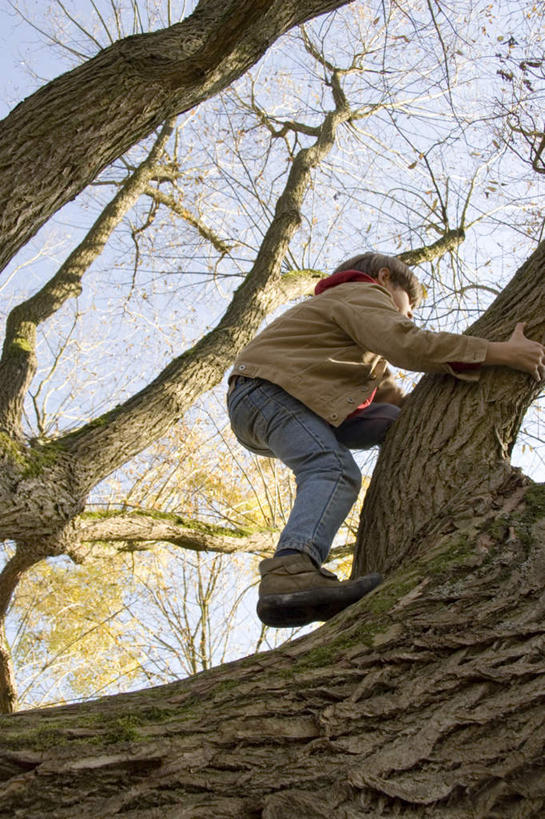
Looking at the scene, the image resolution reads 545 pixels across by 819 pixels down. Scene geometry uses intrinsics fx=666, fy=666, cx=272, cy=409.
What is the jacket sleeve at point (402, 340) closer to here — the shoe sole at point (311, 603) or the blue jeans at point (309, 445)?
the blue jeans at point (309, 445)

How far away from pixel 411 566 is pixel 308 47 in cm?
710

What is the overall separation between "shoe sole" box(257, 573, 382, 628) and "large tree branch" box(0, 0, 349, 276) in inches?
61.4

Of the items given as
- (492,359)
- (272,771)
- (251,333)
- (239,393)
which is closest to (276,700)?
(272,771)

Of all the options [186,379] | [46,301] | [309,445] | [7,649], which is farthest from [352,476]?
[7,649]

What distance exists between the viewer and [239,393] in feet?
8.84

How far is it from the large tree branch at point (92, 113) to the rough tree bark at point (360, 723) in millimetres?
1747

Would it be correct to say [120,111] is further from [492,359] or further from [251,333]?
[251,333]

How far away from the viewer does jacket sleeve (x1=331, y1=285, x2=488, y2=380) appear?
2176 millimetres

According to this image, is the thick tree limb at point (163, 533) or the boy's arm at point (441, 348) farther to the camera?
the thick tree limb at point (163, 533)

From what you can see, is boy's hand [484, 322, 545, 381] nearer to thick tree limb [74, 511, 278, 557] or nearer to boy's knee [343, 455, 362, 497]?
boy's knee [343, 455, 362, 497]

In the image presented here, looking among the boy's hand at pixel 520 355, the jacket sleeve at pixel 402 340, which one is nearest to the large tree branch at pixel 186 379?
the jacket sleeve at pixel 402 340

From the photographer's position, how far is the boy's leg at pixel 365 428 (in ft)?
8.38

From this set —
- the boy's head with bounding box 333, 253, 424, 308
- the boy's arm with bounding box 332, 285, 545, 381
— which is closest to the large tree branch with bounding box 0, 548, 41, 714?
the boy's head with bounding box 333, 253, 424, 308

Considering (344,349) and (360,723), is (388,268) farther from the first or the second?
(360,723)
